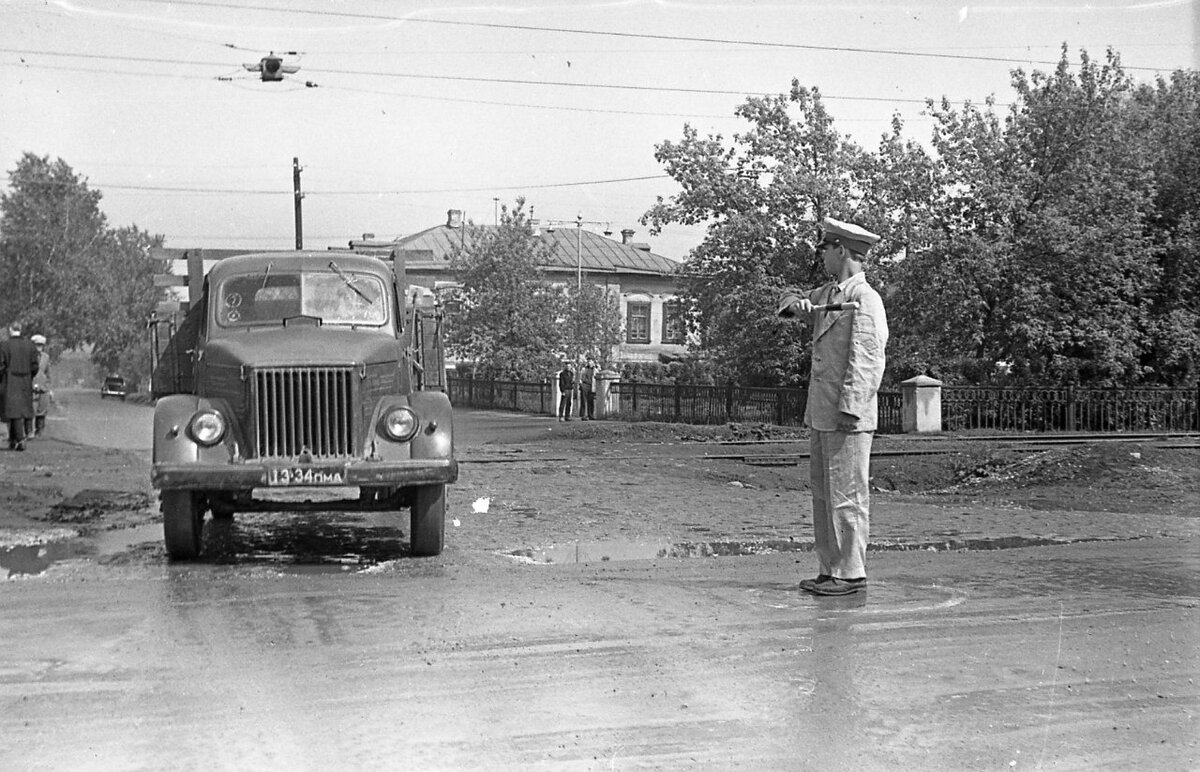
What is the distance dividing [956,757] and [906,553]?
5.68 m

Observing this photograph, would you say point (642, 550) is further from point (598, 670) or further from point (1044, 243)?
point (1044, 243)

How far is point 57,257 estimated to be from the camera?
7300 cm

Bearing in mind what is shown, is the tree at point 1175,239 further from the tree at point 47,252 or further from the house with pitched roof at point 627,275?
the tree at point 47,252

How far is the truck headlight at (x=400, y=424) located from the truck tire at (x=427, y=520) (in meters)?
0.39

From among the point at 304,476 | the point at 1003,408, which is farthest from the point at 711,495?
the point at 1003,408

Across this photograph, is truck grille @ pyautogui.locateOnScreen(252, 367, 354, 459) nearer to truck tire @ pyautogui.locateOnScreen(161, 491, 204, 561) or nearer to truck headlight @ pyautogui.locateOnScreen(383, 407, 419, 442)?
truck headlight @ pyautogui.locateOnScreen(383, 407, 419, 442)

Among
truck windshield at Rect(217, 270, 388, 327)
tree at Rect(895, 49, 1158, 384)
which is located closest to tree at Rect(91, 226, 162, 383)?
tree at Rect(895, 49, 1158, 384)

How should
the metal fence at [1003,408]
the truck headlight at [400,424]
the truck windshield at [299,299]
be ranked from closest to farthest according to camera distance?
the truck headlight at [400,424], the truck windshield at [299,299], the metal fence at [1003,408]

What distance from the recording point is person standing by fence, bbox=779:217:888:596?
25.3 ft

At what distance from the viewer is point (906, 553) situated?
398 inches

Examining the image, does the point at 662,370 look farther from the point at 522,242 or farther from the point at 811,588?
the point at 811,588

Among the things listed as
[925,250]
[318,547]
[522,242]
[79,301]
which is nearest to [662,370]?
[522,242]

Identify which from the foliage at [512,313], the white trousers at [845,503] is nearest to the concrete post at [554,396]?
the foliage at [512,313]

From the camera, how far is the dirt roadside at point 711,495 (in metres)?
11.4
